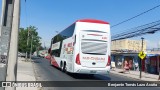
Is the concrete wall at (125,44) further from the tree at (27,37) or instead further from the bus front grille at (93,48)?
the bus front grille at (93,48)

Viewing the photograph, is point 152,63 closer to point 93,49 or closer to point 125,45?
point 93,49

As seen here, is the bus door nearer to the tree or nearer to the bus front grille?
the bus front grille

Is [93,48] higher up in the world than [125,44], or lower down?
lower down

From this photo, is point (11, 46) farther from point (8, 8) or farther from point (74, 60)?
point (74, 60)

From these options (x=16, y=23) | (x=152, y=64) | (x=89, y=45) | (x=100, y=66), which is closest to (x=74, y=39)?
(x=89, y=45)

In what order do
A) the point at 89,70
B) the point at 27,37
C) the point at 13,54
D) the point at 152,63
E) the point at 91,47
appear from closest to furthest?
the point at 13,54
the point at 89,70
the point at 91,47
the point at 152,63
the point at 27,37

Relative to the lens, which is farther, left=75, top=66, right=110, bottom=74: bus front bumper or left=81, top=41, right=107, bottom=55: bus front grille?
left=81, top=41, right=107, bottom=55: bus front grille

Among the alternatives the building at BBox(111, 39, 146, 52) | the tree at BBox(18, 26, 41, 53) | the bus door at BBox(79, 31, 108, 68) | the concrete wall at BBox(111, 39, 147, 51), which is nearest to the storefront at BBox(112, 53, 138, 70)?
the tree at BBox(18, 26, 41, 53)

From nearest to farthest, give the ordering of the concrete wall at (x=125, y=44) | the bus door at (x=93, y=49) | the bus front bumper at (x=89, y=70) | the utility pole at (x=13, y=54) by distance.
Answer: the utility pole at (x=13, y=54)
the bus front bumper at (x=89, y=70)
the bus door at (x=93, y=49)
the concrete wall at (x=125, y=44)

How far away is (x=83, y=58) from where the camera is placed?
802 inches

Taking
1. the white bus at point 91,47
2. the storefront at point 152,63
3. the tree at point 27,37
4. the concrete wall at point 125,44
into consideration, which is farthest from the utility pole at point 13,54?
the concrete wall at point 125,44

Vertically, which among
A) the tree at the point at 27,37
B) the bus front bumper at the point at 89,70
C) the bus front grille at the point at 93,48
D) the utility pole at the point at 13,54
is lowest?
the bus front bumper at the point at 89,70

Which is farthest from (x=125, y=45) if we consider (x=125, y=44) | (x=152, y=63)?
(x=152, y=63)

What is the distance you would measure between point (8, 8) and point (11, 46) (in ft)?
3.49
